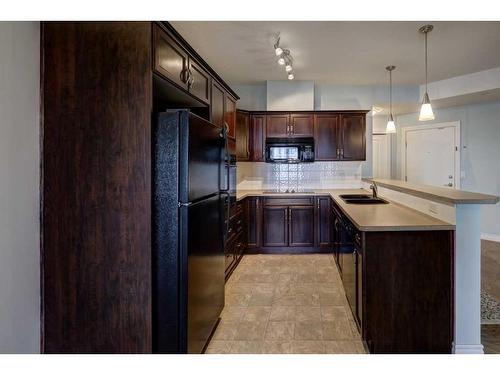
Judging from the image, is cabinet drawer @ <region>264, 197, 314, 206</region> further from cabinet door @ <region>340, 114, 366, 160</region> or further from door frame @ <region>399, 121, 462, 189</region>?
door frame @ <region>399, 121, 462, 189</region>

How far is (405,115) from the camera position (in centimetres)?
658

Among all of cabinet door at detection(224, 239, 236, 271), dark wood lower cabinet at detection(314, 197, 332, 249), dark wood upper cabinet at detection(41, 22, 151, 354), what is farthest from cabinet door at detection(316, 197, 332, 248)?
dark wood upper cabinet at detection(41, 22, 151, 354)

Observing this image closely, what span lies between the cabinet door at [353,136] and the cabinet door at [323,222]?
2.78 feet

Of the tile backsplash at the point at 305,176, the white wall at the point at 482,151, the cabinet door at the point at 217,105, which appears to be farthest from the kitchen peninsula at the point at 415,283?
the white wall at the point at 482,151

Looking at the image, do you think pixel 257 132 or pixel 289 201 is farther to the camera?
pixel 257 132

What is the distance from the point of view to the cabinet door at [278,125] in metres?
5.07

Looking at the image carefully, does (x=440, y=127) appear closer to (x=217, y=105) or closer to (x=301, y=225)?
(x=301, y=225)

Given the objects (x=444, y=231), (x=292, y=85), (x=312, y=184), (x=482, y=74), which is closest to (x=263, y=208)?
(x=312, y=184)

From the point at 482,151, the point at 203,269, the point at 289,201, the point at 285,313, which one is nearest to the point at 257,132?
the point at 289,201

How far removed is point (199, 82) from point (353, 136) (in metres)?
3.12

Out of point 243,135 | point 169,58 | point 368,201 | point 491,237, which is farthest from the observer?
point 491,237

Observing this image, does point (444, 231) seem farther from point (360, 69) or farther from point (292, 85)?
point (292, 85)

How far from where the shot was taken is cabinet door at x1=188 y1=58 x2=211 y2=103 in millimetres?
2426

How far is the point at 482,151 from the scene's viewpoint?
5.68 m
